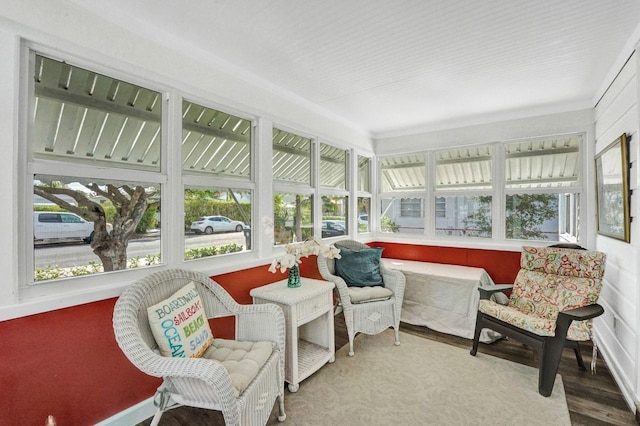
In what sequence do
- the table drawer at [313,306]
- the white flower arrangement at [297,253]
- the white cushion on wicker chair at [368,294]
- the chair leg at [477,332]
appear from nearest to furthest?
the table drawer at [313,306] → the white flower arrangement at [297,253] → the chair leg at [477,332] → the white cushion on wicker chair at [368,294]

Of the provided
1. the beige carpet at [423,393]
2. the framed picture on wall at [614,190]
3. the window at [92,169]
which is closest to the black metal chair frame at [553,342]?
the beige carpet at [423,393]

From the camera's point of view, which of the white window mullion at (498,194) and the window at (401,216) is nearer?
the white window mullion at (498,194)

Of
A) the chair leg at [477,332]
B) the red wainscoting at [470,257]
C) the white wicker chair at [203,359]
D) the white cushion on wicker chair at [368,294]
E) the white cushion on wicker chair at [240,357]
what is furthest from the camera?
the red wainscoting at [470,257]

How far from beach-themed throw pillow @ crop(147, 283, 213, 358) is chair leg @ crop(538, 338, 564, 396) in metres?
2.39

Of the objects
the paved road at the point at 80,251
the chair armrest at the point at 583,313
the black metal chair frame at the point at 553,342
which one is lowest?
the black metal chair frame at the point at 553,342

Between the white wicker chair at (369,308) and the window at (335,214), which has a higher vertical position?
the window at (335,214)

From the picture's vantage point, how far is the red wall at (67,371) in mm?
1496

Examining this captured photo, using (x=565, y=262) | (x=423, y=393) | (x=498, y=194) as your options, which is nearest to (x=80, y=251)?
(x=423, y=393)

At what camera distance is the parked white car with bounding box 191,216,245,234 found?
2438 millimetres

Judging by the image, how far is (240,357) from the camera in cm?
183

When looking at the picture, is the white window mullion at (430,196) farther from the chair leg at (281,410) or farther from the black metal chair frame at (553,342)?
the chair leg at (281,410)

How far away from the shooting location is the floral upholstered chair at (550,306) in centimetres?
223

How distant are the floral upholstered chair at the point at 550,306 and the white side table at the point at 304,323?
141 centimetres

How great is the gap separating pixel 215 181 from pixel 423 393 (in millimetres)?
2307
